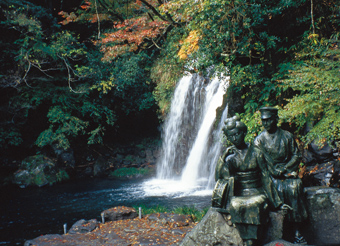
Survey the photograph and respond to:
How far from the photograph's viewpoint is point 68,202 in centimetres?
1009

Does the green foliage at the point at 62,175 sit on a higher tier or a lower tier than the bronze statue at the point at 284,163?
lower

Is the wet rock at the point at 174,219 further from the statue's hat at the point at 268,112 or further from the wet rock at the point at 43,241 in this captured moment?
the statue's hat at the point at 268,112

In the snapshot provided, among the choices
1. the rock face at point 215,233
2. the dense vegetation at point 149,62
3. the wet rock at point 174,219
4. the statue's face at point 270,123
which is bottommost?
the wet rock at point 174,219

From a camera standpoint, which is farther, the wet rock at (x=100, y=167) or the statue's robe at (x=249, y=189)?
the wet rock at (x=100, y=167)

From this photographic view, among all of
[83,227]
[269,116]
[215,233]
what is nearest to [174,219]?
[83,227]

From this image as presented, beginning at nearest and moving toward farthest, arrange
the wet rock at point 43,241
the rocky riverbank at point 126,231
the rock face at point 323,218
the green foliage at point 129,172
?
the rock face at point 323,218 < the rocky riverbank at point 126,231 < the wet rock at point 43,241 < the green foliage at point 129,172

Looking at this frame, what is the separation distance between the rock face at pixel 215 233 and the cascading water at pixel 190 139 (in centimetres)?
689

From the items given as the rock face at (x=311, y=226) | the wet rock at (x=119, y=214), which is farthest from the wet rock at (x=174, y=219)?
the rock face at (x=311, y=226)

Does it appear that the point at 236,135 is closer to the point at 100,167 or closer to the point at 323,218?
the point at 323,218

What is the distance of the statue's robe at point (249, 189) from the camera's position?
120 inches

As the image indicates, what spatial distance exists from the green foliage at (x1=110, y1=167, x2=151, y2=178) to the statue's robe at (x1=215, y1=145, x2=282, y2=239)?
1240cm

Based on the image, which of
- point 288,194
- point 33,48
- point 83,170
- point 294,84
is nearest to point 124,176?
point 83,170

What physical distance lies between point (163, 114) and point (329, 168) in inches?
400

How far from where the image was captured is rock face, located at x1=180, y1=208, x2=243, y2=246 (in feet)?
11.0
